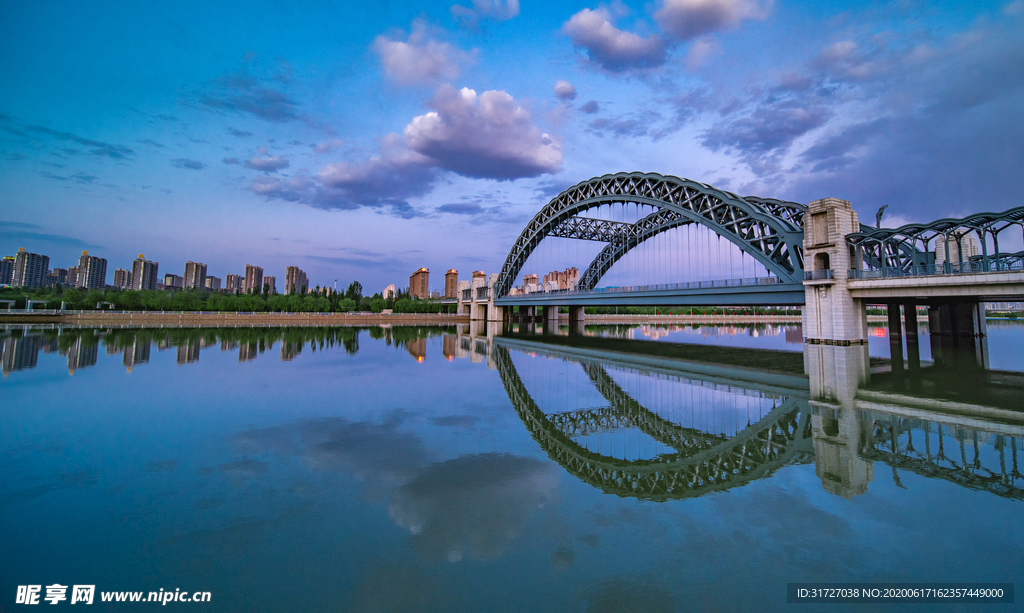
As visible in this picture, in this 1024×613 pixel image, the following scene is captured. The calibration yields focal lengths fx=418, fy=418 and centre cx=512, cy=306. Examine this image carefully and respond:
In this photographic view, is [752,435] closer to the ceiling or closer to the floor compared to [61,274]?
closer to the floor

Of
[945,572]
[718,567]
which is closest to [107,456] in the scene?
[718,567]

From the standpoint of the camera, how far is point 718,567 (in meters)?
5.53

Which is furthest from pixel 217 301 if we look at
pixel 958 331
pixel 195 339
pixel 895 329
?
pixel 958 331

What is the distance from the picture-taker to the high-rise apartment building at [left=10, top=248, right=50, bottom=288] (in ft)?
488

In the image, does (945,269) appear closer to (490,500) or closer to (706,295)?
(706,295)

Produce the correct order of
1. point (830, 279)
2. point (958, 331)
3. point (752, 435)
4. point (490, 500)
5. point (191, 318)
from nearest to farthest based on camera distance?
point (490, 500) < point (752, 435) < point (830, 279) < point (958, 331) < point (191, 318)

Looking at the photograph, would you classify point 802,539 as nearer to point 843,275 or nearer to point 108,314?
point 843,275

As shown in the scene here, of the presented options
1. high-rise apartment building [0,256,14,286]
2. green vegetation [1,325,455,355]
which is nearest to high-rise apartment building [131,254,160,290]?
high-rise apartment building [0,256,14,286]

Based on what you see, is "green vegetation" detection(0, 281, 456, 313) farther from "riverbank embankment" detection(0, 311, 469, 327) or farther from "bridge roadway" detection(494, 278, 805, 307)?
"bridge roadway" detection(494, 278, 805, 307)

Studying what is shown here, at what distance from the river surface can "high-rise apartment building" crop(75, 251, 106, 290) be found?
196931 millimetres

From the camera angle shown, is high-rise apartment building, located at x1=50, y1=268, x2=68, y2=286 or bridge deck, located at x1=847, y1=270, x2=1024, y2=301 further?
high-rise apartment building, located at x1=50, y1=268, x2=68, y2=286

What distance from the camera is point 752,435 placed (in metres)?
11.9

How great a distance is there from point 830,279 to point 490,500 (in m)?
34.2

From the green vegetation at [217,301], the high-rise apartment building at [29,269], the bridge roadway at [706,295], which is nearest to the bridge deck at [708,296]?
the bridge roadway at [706,295]
